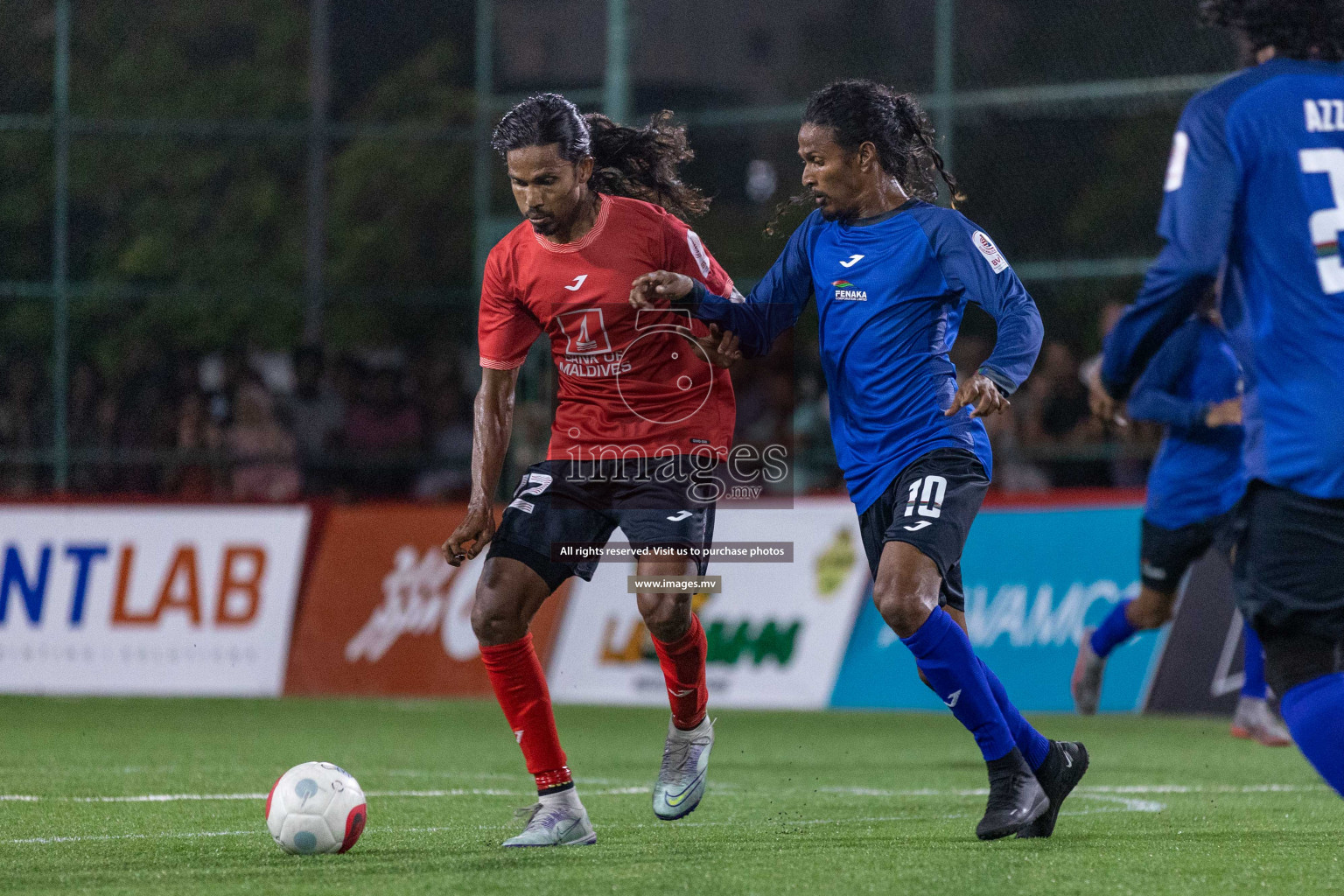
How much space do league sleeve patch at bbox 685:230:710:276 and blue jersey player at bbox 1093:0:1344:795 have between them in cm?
223

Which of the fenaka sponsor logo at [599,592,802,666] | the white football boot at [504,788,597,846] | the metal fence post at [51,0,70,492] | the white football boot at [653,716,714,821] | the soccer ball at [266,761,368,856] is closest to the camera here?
the soccer ball at [266,761,368,856]

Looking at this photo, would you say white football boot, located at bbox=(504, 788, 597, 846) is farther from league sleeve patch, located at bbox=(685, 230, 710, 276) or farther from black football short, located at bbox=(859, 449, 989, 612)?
league sleeve patch, located at bbox=(685, 230, 710, 276)

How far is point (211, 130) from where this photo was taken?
14.9 m

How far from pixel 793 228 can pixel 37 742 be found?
509cm

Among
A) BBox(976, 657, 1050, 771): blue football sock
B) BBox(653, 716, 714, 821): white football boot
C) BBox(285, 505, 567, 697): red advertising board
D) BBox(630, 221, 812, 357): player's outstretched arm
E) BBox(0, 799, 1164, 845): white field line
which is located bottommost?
BBox(285, 505, 567, 697): red advertising board

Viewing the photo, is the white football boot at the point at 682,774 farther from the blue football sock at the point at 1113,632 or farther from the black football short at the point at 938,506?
the blue football sock at the point at 1113,632

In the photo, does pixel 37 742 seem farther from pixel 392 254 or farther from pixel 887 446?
pixel 392 254

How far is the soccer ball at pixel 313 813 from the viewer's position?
5383 mm

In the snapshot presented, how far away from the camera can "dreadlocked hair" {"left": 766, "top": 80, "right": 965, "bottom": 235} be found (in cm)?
586

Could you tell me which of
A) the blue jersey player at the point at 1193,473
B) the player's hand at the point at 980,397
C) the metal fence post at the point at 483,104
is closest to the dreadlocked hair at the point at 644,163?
the player's hand at the point at 980,397

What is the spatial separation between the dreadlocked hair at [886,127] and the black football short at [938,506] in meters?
0.82

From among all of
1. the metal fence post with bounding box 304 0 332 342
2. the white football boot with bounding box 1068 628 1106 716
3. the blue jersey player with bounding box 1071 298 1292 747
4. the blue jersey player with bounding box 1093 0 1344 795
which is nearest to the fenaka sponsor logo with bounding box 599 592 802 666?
the white football boot with bounding box 1068 628 1106 716

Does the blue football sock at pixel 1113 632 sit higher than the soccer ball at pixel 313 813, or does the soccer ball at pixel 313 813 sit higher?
Result: the soccer ball at pixel 313 813

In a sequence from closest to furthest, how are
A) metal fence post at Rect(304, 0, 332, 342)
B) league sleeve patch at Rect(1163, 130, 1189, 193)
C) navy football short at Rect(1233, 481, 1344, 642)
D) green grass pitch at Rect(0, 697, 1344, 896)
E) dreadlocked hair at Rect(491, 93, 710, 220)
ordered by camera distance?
navy football short at Rect(1233, 481, 1344, 642), league sleeve patch at Rect(1163, 130, 1189, 193), green grass pitch at Rect(0, 697, 1344, 896), dreadlocked hair at Rect(491, 93, 710, 220), metal fence post at Rect(304, 0, 332, 342)
